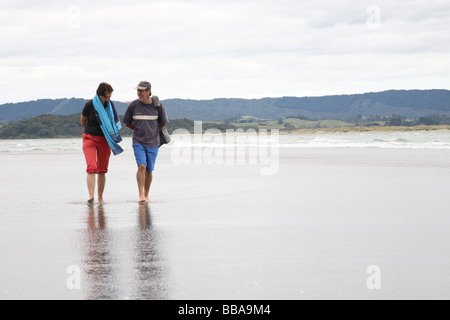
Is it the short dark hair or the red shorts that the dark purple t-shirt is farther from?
the short dark hair

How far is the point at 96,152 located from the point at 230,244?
14.5 feet

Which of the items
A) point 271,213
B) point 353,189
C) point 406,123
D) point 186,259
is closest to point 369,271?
point 186,259

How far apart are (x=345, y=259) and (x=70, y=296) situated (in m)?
2.56

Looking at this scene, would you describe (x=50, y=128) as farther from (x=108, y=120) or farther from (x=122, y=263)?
(x=122, y=263)

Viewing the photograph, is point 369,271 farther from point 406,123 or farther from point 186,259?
point 406,123

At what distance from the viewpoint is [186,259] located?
19.7 ft

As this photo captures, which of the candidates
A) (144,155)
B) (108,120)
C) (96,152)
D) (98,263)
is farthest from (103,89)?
(98,263)

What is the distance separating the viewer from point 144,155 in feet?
34.4

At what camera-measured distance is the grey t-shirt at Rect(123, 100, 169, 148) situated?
10414 mm

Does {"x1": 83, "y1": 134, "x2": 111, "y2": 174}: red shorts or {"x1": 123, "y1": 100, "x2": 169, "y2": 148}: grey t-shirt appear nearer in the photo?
{"x1": 83, "y1": 134, "x2": 111, "y2": 174}: red shorts

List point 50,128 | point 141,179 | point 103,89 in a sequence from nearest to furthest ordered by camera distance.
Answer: point 103,89
point 141,179
point 50,128

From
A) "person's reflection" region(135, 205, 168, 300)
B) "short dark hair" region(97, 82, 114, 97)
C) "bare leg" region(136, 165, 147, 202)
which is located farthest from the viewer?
"bare leg" region(136, 165, 147, 202)

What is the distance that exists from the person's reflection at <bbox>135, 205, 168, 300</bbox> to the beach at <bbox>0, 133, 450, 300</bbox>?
0.4 inches

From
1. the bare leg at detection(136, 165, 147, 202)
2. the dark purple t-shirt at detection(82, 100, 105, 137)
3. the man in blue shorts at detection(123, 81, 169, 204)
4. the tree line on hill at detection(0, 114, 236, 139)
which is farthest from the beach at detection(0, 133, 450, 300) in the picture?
the tree line on hill at detection(0, 114, 236, 139)
